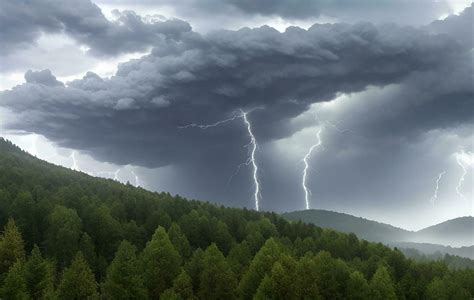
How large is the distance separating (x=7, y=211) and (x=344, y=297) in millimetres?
72783

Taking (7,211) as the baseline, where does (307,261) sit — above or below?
below

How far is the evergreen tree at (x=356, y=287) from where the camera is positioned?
92344 millimetres

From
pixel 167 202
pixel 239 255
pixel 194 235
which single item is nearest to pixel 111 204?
pixel 167 202

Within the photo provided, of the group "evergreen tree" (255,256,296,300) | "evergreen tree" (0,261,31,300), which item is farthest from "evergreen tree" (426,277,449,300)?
"evergreen tree" (0,261,31,300)

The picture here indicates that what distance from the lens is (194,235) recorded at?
134875mm

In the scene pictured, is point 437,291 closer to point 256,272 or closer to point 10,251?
point 256,272

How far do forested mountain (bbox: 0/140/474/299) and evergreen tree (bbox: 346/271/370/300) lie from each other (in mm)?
177

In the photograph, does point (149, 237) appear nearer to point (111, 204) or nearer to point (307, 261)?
point (111, 204)

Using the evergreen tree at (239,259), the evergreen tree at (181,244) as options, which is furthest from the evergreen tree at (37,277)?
the evergreen tree at (181,244)

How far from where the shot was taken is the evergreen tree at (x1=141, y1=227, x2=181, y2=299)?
3369 inches

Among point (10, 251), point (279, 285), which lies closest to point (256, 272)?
point (279, 285)

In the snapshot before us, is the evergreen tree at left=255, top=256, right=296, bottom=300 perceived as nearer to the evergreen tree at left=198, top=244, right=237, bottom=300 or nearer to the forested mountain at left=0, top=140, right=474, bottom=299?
the forested mountain at left=0, top=140, right=474, bottom=299

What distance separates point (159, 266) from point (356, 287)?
115ft

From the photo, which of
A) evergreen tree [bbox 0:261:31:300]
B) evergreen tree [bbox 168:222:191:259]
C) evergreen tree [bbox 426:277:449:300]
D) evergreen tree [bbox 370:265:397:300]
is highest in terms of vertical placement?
evergreen tree [bbox 168:222:191:259]
